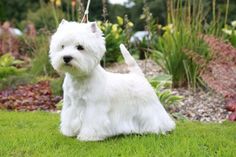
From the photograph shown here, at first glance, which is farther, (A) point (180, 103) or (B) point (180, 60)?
(B) point (180, 60)

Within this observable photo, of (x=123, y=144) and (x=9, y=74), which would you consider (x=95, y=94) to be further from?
(x=9, y=74)

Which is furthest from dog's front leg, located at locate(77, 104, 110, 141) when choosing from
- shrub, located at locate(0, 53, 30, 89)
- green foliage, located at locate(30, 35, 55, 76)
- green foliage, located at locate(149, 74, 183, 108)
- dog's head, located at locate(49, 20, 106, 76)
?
green foliage, located at locate(30, 35, 55, 76)

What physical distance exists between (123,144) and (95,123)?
35 centimetres

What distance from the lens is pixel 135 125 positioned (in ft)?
18.1

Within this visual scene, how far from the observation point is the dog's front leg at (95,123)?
5.15 meters

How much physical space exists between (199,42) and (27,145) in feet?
16.4

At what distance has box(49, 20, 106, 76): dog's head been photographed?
488 centimetres

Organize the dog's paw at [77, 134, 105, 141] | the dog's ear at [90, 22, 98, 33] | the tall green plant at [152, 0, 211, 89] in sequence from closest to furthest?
the dog's ear at [90, 22, 98, 33] < the dog's paw at [77, 134, 105, 141] < the tall green plant at [152, 0, 211, 89]

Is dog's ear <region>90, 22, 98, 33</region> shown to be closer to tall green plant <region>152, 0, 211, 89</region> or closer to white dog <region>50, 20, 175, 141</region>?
white dog <region>50, 20, 175, 141</region>

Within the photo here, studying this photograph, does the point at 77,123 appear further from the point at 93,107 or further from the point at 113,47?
the point at 113,47

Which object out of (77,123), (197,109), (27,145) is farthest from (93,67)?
(197,109)

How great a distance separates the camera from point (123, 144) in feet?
16.9

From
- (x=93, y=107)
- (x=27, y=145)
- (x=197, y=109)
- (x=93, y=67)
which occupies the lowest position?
(x=197, y=109)

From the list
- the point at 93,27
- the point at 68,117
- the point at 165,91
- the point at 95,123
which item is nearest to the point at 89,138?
the point at 95,123
